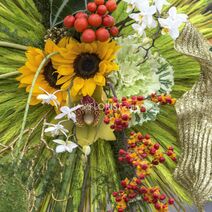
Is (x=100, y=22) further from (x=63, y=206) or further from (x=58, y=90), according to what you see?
(x=63, y=206)

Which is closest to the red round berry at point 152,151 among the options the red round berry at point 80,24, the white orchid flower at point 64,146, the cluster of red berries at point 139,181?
the cluster of red berries at point 139,181

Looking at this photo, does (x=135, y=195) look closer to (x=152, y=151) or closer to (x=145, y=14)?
(x=152, y=151)

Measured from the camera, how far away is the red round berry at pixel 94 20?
855 millimetres

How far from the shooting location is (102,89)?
0.94 metres

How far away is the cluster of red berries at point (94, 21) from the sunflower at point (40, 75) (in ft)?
0.25

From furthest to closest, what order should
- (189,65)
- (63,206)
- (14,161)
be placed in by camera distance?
(189,65)
(63,206)
(14,161)

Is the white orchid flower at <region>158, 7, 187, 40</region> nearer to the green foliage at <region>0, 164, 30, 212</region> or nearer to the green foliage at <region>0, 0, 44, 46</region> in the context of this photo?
the green foliage at <region>0, 0, 44, 46</region>

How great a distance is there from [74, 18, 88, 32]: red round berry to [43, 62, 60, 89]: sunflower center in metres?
0.12

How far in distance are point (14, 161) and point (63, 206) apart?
17cm

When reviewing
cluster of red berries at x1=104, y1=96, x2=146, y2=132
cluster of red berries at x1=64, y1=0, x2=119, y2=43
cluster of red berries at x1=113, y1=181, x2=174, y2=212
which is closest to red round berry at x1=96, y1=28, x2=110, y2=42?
cluster of red berries at x1=64, y1=0, x2=119, y2=43

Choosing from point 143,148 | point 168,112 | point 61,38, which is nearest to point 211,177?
point 143,148

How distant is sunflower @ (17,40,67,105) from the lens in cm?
94

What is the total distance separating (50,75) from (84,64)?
68mm

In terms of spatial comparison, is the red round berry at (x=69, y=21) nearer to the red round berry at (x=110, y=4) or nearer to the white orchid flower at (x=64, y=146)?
the red round berry at (x=110, y=4)
